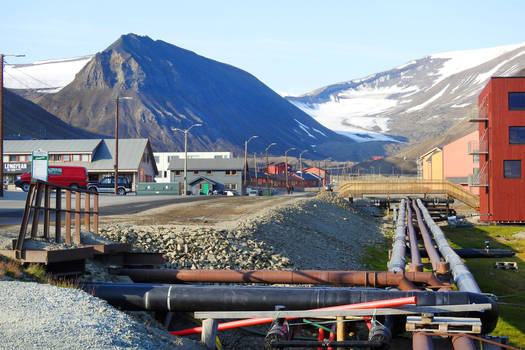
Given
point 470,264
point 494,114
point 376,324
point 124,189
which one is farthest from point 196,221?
point 124,189

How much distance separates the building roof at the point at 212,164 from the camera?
100000 mm

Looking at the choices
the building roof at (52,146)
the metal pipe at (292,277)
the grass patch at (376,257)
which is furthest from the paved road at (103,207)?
the building roof at (52,146)

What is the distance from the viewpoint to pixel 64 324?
7.61 m

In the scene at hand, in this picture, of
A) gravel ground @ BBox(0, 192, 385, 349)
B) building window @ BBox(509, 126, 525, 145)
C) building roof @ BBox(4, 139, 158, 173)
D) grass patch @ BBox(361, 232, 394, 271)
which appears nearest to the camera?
gravel ground @ BBox(0, 192, 385, 349)

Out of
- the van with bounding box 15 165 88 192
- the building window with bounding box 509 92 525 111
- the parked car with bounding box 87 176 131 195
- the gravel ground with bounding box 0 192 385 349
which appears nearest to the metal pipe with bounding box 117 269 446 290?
the gravel ground with bounding box 0 192 385 349

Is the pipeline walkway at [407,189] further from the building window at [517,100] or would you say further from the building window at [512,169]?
the building window at [517,100]

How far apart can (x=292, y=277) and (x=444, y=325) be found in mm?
5195

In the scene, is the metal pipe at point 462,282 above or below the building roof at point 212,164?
below

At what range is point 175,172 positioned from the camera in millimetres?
101312

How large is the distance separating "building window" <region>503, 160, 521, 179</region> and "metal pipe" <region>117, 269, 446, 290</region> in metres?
35.4

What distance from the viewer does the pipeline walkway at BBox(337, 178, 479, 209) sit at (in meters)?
56.0

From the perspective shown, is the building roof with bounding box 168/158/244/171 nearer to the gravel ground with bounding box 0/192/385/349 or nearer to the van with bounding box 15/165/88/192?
the van with bounding box 15/165/88/192

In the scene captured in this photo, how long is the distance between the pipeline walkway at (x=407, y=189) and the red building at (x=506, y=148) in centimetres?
892

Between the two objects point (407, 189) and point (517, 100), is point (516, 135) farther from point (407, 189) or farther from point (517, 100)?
point (407, 189)
